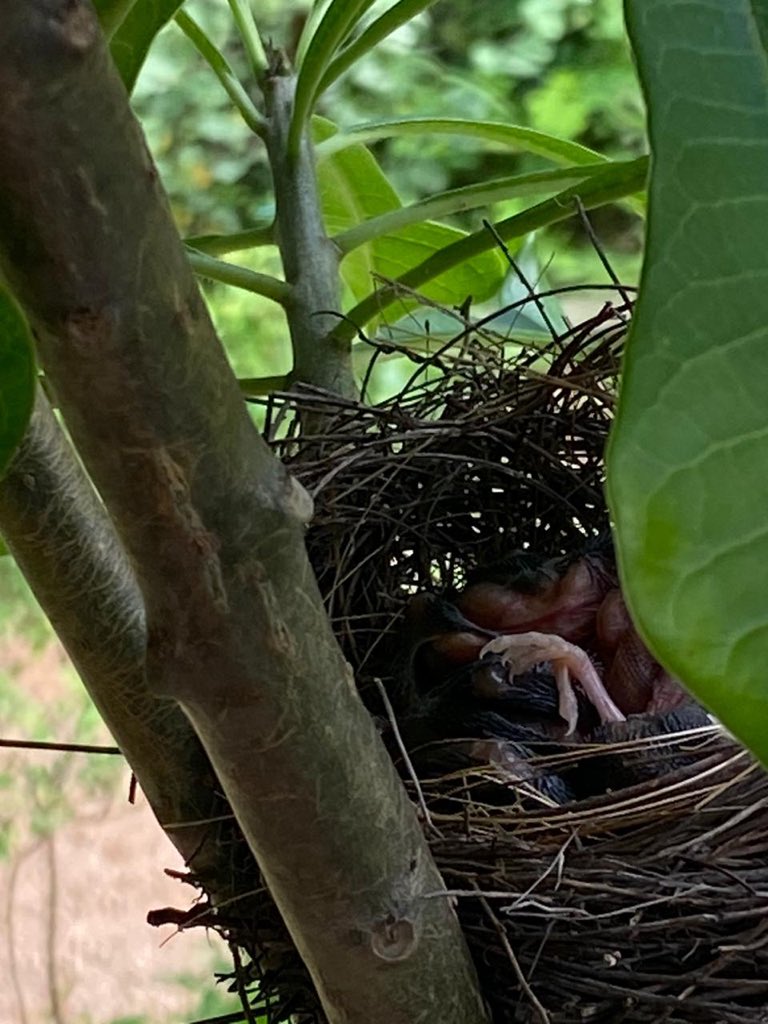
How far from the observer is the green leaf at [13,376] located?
26cm

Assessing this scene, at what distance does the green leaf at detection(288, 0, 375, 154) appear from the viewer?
522 mm

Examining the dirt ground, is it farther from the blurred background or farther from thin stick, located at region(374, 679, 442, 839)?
thin stick, located at region(374, 679, 442, 839)

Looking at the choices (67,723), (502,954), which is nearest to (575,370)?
Answer: (502,954)

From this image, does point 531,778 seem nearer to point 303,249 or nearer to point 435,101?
point 303,249

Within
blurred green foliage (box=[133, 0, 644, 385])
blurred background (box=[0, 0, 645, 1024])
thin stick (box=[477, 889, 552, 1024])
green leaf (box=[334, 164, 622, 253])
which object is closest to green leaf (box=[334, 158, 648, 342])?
green leaf (box=[334, 164, 622, 253])

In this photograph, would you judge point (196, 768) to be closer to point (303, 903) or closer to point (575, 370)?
point (303, 903)

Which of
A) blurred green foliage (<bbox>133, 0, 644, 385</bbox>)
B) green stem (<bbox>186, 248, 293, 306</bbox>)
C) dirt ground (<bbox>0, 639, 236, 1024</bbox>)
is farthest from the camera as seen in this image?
blurred green foliage (<bbox>133, 0, 644, 385</bbox>)

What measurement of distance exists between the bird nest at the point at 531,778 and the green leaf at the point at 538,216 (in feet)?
0.20

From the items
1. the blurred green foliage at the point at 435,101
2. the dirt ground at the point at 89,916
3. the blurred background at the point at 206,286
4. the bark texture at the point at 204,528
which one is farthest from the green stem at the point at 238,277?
the blurred green foliage at the point at 435,101

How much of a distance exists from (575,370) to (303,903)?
1.31 ft

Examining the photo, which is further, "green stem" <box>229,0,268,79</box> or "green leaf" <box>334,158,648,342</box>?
"green stem" <box>229,0,268,79</box>

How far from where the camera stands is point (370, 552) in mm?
701

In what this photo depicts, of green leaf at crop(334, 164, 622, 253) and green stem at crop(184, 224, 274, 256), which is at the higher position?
green stem at crop(184, 224, 274, 256)

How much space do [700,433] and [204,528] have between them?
118 mm
